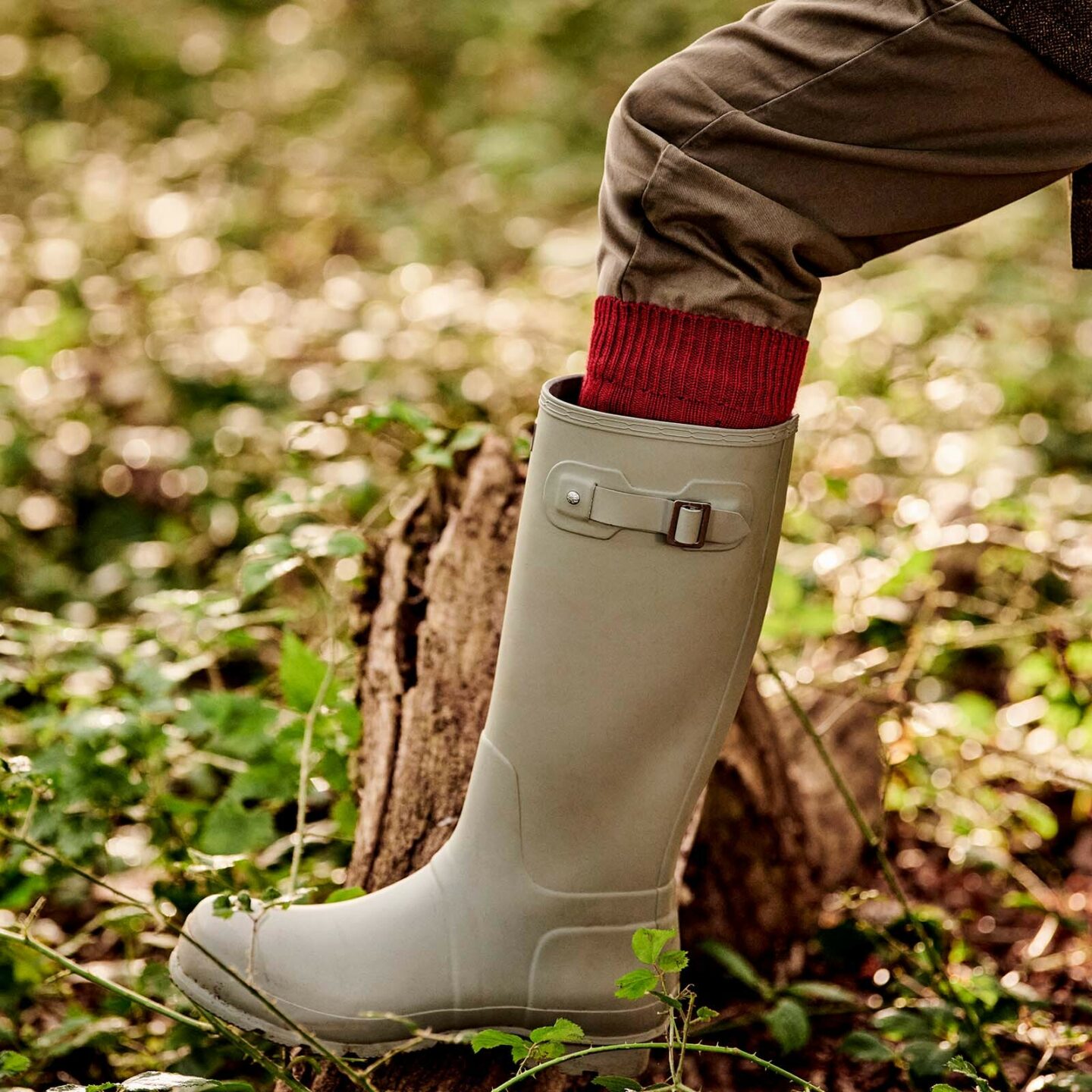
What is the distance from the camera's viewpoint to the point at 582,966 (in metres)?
0.96

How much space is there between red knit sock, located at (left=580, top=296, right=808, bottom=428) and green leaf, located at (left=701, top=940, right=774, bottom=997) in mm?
602

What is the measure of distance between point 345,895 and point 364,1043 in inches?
5.2

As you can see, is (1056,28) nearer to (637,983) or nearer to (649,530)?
(649,530)

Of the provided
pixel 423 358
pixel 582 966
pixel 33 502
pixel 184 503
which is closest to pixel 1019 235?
pixel 423 358

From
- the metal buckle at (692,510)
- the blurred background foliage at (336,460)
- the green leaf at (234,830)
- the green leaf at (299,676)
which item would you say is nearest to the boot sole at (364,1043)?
the blurred background foliage at (336,460)

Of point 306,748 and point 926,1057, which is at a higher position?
point 306,748

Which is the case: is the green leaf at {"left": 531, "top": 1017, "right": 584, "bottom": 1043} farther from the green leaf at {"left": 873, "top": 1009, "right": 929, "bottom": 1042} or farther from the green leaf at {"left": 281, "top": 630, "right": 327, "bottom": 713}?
the green leaf at {"left": 281, "top": 630, "right": 327, "bottom": 713}

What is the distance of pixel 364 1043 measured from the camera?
0.94m

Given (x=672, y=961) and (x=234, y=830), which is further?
(x=234, y=830)

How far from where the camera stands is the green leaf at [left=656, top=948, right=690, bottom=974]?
80 centimetres

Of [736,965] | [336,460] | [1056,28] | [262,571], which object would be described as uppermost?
[1056,28]

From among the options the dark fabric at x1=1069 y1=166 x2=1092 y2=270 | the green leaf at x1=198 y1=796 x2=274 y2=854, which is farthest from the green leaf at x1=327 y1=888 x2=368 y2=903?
the dark fabric at x1=1069 y1=166 x2=1092 y2=270

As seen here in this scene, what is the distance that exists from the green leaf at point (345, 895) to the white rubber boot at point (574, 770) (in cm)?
4

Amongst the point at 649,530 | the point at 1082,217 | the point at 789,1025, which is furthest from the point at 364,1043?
the point at 1082,217
